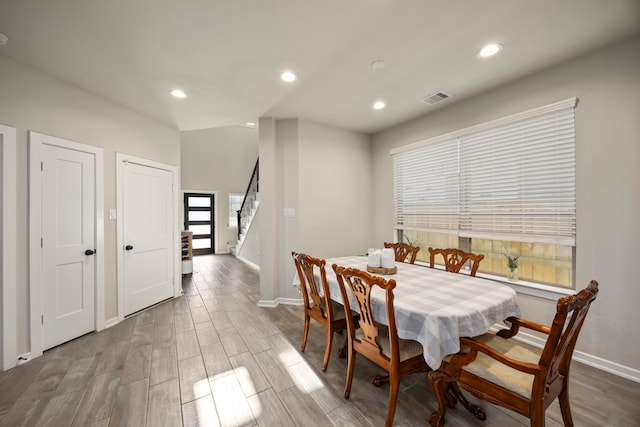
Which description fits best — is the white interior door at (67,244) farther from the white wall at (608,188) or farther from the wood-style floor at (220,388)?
the white wall at (608,188)

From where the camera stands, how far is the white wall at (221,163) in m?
7.58

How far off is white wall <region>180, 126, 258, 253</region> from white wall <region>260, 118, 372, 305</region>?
4.67 metres

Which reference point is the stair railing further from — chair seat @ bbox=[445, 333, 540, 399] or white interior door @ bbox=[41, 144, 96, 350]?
chair seat @ bbox=[445, 333, 540, 399]

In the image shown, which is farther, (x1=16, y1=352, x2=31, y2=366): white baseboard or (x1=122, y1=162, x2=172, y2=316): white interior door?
(x1=122, y1=162, x2=172, y2=316): white interior door

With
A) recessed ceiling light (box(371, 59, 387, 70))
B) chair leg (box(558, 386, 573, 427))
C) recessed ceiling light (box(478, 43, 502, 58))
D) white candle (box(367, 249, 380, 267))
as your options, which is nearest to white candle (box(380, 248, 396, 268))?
white candle (box(367, 249, 380, 267))

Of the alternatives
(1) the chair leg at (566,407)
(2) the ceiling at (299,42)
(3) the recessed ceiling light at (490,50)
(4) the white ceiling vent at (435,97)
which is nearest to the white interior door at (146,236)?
(2) the ceiling at (299,42)

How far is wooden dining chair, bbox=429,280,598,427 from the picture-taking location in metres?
1.17

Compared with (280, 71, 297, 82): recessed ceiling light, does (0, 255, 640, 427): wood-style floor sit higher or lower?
lower

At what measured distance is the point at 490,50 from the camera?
220 cm

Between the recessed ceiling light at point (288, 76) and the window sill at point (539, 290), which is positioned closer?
the window sill at point (539, 290)

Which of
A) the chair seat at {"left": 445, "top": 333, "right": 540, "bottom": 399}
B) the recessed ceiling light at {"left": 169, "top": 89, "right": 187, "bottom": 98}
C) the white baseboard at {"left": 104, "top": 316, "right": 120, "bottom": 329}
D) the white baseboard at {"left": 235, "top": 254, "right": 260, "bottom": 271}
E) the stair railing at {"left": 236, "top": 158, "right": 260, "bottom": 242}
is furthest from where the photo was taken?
the stair railing at {"left": 236, "top": 158, "right": 260, "bottom": 242}

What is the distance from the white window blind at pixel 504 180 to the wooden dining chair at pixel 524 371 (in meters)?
1.43

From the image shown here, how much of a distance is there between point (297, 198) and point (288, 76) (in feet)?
5.41

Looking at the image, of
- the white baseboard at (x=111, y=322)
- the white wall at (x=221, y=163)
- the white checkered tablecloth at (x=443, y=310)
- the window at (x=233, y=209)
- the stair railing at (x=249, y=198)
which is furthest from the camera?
the window at (x=233, y=209)
